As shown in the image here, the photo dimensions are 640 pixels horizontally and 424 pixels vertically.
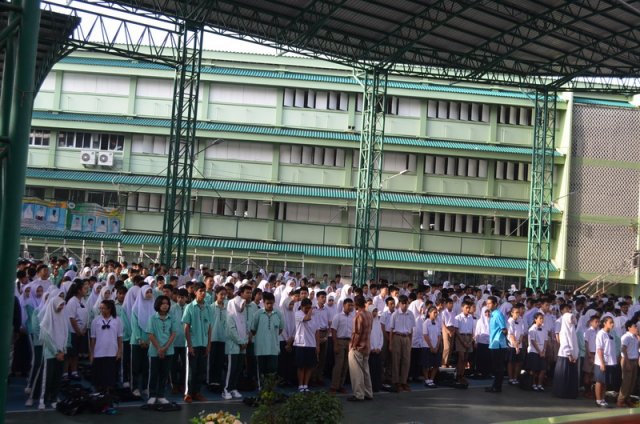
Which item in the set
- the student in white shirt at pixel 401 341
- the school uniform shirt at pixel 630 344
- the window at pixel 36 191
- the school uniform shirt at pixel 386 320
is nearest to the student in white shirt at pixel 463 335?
the student in white shirt at pixel 401 341

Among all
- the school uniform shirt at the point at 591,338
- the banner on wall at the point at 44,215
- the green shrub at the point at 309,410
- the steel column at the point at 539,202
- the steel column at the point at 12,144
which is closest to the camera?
the steel column at the point at 12,144

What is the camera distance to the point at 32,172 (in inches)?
1438

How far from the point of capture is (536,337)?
48.9 ft

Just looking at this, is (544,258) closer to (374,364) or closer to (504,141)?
(504,141)

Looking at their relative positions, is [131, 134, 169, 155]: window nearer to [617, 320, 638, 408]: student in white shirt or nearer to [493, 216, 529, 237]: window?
Answer: [493, 216, 529, 237]: window

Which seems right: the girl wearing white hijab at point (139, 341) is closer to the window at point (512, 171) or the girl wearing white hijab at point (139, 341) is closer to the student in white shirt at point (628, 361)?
the student in white shirt at point (628, 361)

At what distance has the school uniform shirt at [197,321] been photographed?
38.2ft

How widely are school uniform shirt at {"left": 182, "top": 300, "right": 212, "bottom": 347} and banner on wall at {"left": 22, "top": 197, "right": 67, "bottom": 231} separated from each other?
2018 centimetres

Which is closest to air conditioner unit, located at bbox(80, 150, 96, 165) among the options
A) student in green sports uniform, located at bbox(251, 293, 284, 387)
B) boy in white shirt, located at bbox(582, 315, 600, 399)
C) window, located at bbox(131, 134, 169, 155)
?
window, located at bbox(131, 134, 169, 155)

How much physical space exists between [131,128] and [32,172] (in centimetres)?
518

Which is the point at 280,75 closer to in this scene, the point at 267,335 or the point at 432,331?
the point at 432,331

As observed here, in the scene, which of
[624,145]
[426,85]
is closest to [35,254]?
[426,85]

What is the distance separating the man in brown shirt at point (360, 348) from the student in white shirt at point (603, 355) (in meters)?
4.36

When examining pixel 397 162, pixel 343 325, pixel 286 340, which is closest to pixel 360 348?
pixel 343 325
